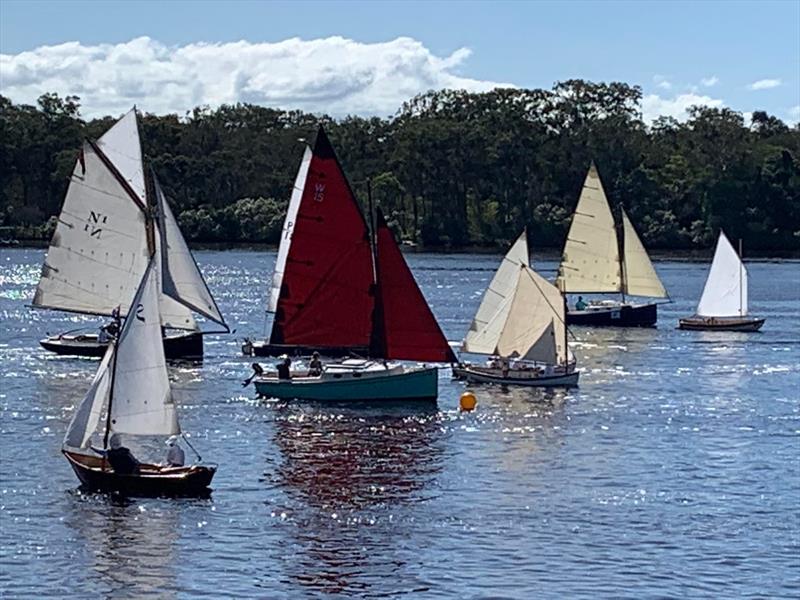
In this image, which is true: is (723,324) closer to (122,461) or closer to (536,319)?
(536,319)

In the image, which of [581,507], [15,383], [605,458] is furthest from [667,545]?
[15,383]

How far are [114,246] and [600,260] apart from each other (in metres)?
46.0

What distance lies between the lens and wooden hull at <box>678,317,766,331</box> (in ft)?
393

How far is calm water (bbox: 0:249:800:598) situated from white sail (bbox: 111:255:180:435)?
258 cm

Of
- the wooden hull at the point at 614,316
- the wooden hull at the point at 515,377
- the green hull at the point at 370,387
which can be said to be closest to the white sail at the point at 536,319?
the wooden hull at the point at 515,377

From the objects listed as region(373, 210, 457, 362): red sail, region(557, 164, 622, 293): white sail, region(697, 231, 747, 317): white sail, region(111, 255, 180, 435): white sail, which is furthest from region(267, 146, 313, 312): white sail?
region(697, 231, 747, 317): white sail

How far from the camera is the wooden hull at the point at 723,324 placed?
393 ft

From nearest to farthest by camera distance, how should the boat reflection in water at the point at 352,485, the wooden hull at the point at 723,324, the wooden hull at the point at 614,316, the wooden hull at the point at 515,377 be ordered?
the boat reflection in water at the point at 352,485 → the wooden hull at the point at 515,377 → the wooden hull at the point at 723,324 → the wooden hull at the point at 614,316

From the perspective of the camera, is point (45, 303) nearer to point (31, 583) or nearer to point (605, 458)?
point (605, 458)

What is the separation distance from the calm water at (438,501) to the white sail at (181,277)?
4.92 m

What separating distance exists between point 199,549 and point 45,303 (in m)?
47.5

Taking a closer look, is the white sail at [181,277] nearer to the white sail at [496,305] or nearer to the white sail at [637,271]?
the white sail at [496,305]

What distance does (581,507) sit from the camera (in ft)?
172

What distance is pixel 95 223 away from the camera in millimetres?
89250
